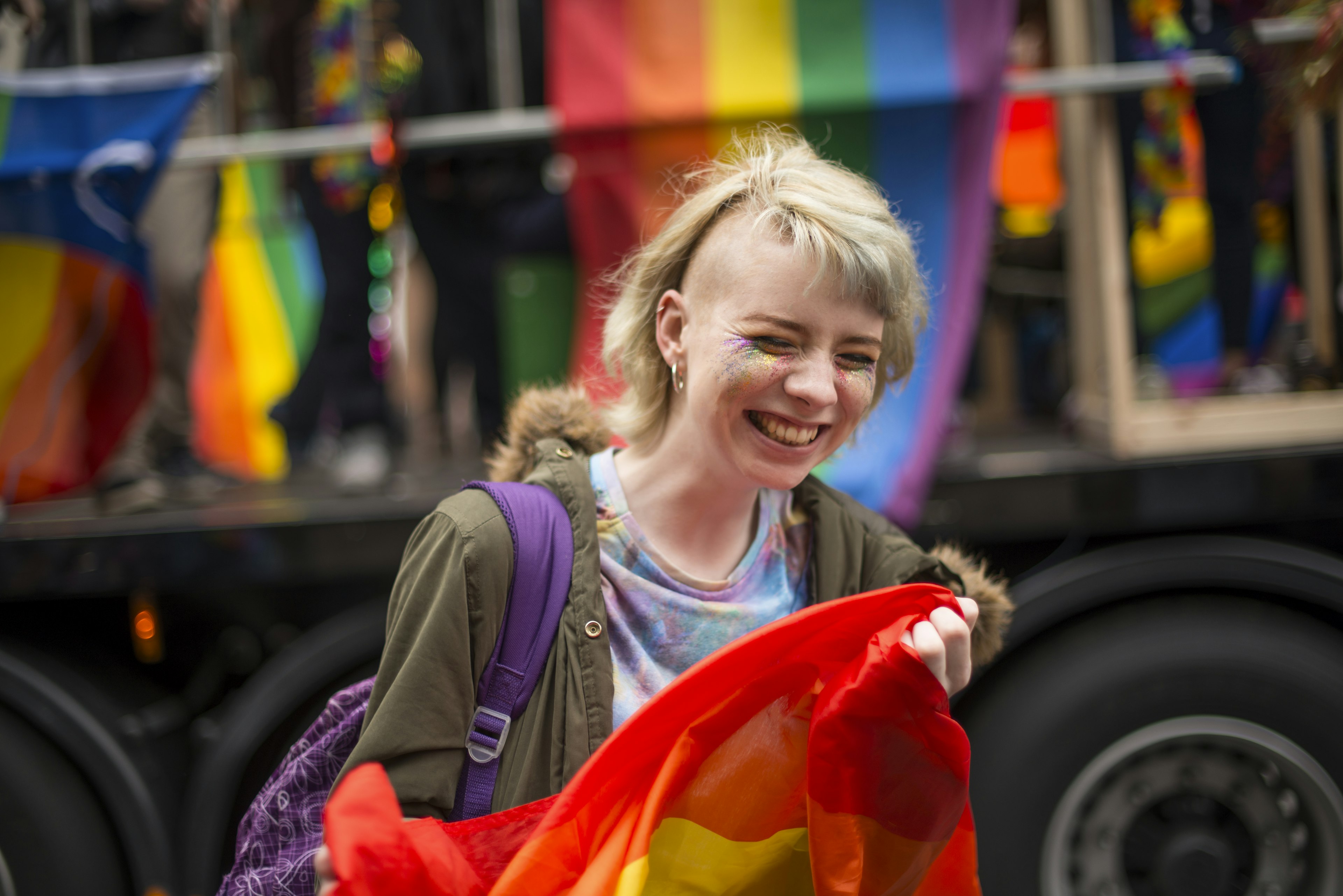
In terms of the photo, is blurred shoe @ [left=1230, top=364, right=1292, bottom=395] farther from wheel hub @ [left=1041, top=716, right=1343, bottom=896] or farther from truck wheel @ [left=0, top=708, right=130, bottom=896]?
truck wheel @ [left=0, top=708, right=130, bottom=896]

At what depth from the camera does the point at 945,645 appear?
1229 mm

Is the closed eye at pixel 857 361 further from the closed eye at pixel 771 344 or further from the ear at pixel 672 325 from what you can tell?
the ear at pixel 672 325

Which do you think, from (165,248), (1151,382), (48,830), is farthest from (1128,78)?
(48,830)

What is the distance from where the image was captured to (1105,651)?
7.09 feet

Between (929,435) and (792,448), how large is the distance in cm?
102

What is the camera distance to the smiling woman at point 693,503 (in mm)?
1239

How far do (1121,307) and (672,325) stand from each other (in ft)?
4.97

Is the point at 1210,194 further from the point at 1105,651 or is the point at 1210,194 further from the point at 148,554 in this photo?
the point at 148,554

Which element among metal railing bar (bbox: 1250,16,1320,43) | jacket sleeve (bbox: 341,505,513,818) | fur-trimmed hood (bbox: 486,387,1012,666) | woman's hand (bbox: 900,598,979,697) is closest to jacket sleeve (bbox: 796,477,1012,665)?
fur-trimmed hood (bbox: 486,387,1012,666)

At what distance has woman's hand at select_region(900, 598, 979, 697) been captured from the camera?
1203 mm

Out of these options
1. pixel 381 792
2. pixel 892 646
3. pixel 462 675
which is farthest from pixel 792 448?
pixel 381 792

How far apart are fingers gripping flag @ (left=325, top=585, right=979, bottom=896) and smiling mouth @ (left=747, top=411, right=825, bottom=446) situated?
0.79ft

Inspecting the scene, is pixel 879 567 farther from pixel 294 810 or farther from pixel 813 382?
pixel 294 810

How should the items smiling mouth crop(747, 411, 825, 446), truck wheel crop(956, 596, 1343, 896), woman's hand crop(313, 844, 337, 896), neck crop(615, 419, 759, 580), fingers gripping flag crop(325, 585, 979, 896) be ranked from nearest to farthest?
1. woman's hand crop(313, 844, 337, 896)
2. fingers gripping flag crop(325, 585, 979, 896)
3. smiling mouth crop(747, 411, 825, 446)
4. neck crop(615, 419, 759, 580)
5. truck wheel crop(956, 596, 1343, 896)
